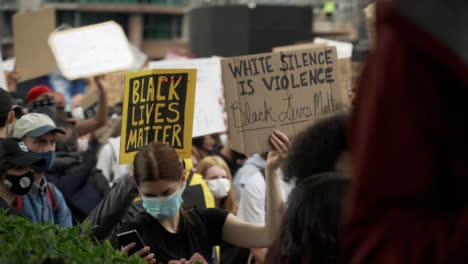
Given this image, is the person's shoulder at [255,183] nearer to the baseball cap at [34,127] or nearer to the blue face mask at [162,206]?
the baseball cap at [34,127]

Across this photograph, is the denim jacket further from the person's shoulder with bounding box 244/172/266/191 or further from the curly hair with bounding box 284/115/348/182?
the curly hair with bounding box 284/115/348/182

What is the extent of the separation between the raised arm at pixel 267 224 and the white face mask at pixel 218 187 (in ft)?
7.83

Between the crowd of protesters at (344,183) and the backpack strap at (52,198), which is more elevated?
the crowd of protesters at (344,183)

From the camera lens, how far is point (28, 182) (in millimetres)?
4930

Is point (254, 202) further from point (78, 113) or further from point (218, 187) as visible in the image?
point (78, 113)

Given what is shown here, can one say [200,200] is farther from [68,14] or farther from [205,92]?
[68,14]

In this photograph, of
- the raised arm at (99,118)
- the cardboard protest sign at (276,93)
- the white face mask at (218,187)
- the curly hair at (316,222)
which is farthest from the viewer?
the raised arm at (99,118)

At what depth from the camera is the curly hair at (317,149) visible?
3.68 meters

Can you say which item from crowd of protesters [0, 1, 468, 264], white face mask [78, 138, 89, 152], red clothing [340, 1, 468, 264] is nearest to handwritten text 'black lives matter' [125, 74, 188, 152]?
crowd of protesters [0, 1, 468, 264]

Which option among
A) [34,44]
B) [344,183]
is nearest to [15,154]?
[344,183]

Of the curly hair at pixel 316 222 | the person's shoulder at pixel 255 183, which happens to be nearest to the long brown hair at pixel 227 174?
the person's shoulder at pixel 255 183

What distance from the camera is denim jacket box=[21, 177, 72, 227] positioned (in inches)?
206

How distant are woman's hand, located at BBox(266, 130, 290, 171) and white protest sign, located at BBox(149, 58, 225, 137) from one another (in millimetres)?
2720

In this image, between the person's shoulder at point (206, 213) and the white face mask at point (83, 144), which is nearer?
the person's shoulder at point (206, 213)
